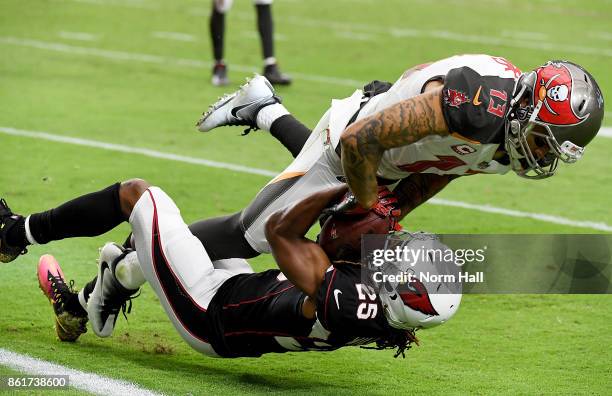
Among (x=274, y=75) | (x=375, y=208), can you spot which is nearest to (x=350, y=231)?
(x=375, y=208)

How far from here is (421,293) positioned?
13.1ft

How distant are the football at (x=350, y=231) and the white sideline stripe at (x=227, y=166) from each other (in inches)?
122

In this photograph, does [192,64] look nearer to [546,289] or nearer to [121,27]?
[121,27]

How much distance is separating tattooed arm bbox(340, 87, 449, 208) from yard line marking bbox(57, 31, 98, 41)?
9.58m

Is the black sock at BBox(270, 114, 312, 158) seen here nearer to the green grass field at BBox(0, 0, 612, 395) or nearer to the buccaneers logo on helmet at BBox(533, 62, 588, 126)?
the green grass field at BBox(0, 0, 612, 395)

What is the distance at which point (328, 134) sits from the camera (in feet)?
16.0

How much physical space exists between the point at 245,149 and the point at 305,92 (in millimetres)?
2196

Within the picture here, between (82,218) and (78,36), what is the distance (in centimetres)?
890

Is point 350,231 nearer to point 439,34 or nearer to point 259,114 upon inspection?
point 259,114

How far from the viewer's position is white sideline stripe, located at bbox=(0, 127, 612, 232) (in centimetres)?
724

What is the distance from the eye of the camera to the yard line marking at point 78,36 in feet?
43.6

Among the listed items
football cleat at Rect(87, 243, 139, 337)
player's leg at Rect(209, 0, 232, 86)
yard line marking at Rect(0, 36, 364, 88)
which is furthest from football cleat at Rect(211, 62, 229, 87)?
football cleat at Rect(87, 243, 139, 337)

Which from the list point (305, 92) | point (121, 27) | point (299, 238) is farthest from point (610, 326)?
point (121, 27)

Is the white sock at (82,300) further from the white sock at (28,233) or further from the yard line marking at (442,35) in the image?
the yard line marking at (442,35)
